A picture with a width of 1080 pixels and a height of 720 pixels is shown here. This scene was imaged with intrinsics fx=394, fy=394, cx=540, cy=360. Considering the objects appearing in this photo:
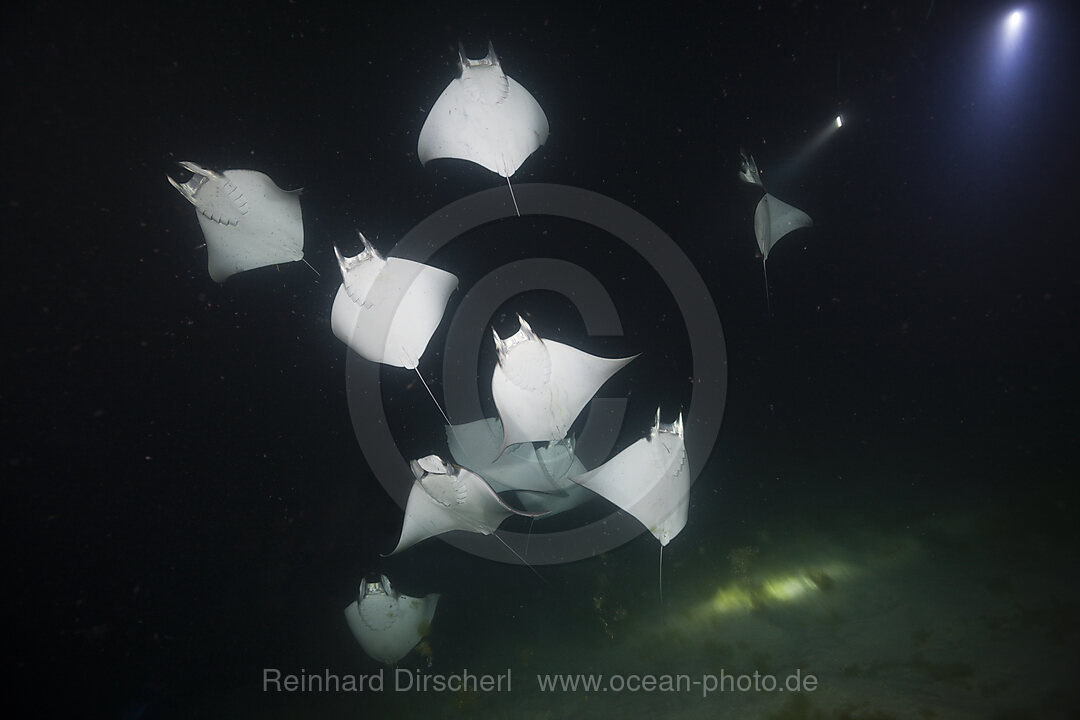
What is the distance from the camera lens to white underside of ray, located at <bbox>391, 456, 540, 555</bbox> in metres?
2.18

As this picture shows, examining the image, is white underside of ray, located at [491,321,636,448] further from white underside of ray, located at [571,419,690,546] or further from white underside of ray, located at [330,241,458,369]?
white underside of ray, located at [330,241,458,369]

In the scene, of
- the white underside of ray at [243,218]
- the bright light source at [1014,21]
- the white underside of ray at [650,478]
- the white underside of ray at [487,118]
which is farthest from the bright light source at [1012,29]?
the white underside of ray at [243,218]

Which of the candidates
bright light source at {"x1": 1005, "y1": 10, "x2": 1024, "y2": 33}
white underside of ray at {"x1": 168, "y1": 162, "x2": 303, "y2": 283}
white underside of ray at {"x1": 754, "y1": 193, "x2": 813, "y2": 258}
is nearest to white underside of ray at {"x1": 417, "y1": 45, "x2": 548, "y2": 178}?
white underside of ray at {"x1": 168, "y1": 162, "x2": 303, "y2": 283}

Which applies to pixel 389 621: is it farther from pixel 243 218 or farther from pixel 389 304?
pixel 243 218

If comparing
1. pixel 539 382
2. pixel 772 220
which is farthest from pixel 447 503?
pixel 772 220

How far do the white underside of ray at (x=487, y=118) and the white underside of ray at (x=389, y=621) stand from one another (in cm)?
314

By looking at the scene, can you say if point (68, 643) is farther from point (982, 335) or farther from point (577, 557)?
point (982, 335)

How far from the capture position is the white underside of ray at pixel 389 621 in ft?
9.74

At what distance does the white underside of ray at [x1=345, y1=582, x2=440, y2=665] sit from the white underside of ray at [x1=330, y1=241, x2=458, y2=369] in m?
1.83

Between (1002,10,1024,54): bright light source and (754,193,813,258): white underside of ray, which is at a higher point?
(1002,10,1024,54): bright light source

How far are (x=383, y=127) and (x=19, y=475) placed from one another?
4598 mm

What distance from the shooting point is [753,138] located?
3.39 m

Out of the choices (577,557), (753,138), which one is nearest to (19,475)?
(577,557)

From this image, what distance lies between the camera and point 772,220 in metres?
3.07
